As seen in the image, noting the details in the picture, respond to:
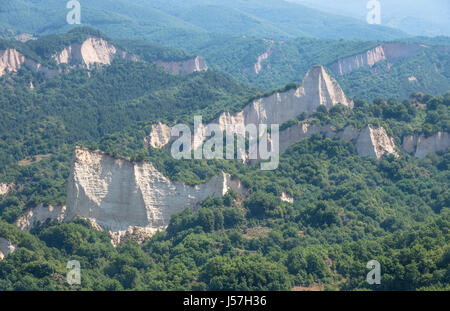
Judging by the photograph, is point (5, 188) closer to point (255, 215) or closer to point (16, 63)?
point (255, 215)

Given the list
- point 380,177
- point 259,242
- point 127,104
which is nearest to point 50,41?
point 127,104

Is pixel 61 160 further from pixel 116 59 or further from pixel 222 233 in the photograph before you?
pixel 116 59

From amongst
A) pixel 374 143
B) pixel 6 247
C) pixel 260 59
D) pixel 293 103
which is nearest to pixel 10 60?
pixel 293 103

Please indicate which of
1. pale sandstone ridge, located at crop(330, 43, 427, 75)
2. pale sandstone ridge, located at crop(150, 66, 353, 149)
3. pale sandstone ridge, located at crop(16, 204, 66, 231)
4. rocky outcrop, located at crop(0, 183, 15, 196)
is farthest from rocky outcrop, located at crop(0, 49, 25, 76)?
pale sandstone ridge, located at crop(16, 204, 66, 231)

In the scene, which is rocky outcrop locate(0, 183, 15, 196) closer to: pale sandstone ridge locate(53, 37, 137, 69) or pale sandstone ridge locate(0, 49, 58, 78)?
pale sandstone ridge locate(0, 49, 58, 78)
